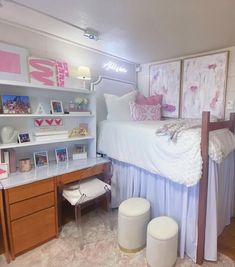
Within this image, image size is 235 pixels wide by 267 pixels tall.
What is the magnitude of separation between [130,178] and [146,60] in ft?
6.42

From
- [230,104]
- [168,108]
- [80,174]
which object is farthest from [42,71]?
[230,104]

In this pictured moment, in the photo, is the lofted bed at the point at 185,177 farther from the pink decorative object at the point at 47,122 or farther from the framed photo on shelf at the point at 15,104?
the framed photo on shelf at the point at 15,104

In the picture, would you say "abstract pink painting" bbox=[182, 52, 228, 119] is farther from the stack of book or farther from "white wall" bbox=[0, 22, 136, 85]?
the stack of book

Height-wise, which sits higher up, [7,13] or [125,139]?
[7,13]

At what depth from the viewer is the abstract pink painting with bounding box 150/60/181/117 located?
2.88 meters

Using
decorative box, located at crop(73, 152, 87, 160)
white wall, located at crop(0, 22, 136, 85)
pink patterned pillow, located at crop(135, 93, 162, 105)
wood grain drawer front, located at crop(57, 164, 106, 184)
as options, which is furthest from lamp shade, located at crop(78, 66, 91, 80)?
wood grain drawer front, located at crop(57, 164, 106, 184)

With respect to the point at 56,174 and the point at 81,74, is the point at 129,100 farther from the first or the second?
the point at 56,174

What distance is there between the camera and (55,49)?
2279 mm

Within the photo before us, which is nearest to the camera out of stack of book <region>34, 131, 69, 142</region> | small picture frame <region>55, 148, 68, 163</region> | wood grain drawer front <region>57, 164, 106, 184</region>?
wood grain drawer front <region>57, 164, 106, 184</region>

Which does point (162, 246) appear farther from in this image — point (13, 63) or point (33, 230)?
point (13, 63)

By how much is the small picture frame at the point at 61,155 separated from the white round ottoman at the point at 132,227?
97cm

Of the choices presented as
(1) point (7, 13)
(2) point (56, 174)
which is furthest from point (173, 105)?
(1) point (7, 13)

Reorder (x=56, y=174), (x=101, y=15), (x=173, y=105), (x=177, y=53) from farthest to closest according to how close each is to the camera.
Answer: (x=173, y=105) → (x=177, y=53) → (x=56, y=174) → (x=101, y=15)

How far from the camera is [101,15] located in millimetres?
1673
